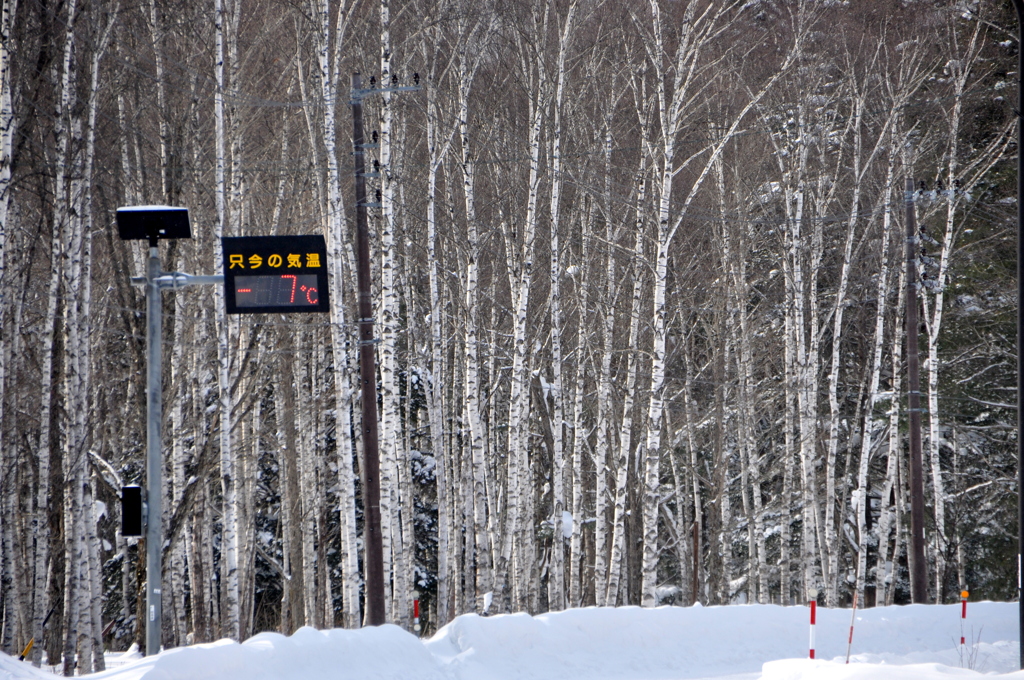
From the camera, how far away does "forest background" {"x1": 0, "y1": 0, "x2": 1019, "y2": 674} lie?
44.9 ft

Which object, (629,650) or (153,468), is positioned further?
(629,650)

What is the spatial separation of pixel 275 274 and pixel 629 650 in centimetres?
607

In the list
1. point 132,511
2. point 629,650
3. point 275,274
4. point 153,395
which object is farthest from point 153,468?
point 629,650

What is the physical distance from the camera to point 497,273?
23562 millimetres

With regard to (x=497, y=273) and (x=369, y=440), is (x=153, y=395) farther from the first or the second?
(x=497, y=273)

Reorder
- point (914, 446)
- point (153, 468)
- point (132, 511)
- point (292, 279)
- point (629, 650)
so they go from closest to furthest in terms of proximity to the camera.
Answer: point (132, 511) < point (153, 468) < point (292, 279) < point (629, 650) < point (914, 446)

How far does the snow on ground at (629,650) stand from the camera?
8.16 metres

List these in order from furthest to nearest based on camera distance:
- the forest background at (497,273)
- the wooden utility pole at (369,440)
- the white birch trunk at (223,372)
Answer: the forest background at (497,273) → the white birch trunk at (223,372) → the wooden utility pole at (369,440)

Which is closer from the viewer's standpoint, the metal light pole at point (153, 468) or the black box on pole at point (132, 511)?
the black box on pole at point (132, 511)

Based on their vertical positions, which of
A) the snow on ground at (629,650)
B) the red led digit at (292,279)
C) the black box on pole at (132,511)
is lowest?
the snow on ground at (629,650)

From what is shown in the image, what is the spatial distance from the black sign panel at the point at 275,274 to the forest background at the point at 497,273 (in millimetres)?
3225

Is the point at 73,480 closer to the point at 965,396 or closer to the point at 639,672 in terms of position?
the point at 639,672

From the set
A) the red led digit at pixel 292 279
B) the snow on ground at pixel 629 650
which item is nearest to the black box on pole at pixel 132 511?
the snow on ground at pixel 629 650

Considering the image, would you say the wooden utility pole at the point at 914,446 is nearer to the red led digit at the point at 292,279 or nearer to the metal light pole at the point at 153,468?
the red led digit at the point at 292,279
